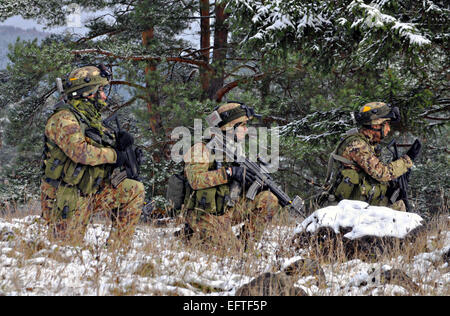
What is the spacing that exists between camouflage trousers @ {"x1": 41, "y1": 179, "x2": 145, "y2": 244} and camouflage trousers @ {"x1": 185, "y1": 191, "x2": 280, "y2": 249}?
2.48 feet

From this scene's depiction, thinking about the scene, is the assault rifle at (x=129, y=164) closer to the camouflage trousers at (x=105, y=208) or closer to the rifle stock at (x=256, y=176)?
the camouflage trousers at (x=105, y=208)

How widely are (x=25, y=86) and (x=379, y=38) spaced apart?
892cm

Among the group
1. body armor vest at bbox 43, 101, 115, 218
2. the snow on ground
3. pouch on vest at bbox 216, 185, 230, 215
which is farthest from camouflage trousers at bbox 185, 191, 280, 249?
body armor vest at bbox 43, 101, 115, 218

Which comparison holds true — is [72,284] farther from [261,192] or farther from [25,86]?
[25,86]

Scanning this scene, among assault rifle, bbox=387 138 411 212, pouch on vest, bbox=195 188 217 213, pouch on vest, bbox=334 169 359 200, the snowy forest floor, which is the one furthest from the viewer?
assault rifle, bbox=387 138 411 212

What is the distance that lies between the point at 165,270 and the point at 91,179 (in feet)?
5.18

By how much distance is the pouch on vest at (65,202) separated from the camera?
409 centimetres

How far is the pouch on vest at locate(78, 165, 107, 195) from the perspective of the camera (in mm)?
4211

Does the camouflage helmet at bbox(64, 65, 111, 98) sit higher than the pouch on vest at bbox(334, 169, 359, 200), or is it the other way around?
the camouflage helmet at bbox(64, 65, 111, 98)

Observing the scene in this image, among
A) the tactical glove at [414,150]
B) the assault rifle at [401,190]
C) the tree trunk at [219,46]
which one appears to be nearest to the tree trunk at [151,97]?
the tree trunk at [219,46]

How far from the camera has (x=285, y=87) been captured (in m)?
11.4

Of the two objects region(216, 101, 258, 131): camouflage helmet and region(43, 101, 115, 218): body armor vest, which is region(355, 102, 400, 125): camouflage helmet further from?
region(43, 101, 115, 218): body armor vest

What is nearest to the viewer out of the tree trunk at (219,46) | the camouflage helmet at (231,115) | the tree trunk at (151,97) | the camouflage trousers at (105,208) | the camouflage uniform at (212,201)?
the camouflage trousers at (105,208)
